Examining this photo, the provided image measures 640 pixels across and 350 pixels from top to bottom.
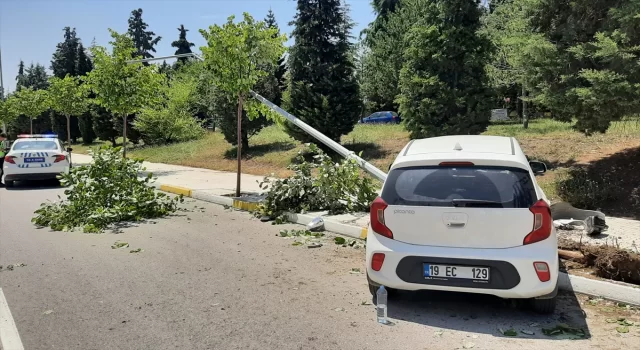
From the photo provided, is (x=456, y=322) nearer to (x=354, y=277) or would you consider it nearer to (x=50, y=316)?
(x=354, y=277)

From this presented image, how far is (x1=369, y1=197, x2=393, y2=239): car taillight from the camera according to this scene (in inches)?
190

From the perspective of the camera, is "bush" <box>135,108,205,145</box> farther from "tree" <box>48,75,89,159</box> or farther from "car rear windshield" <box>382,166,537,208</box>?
"car rear windshield" <box>382,166,537,208</box>

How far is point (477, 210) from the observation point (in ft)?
14.8

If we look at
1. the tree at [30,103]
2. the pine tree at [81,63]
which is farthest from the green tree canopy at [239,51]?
the pine tree at [81,63]

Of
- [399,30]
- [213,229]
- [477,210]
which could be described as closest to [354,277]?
[477,210]

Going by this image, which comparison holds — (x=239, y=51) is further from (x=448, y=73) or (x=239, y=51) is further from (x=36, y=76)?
(x=36, y=76)

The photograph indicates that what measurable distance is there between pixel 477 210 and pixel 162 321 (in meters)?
3.13

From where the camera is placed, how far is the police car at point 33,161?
1537 cm

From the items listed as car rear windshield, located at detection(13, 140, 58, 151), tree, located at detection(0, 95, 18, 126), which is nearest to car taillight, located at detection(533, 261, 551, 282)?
car rear windshield, located at detection(13, 140, 58, 151)

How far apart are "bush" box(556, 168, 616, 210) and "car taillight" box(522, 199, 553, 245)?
20.5 ft

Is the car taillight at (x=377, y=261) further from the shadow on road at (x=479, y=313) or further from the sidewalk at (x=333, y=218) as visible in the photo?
the sidewalk at (x=333, y=218)

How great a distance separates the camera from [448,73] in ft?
52.9

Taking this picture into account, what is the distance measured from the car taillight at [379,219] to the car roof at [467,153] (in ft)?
1.44

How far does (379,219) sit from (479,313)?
1.35 m
